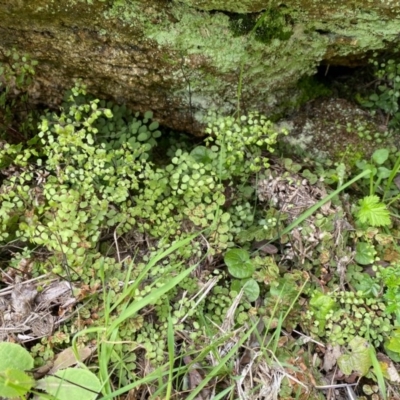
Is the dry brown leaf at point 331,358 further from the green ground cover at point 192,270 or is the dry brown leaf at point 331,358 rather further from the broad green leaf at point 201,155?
the broad green leaf at point 201,155

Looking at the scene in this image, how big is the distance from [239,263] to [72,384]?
93 cm

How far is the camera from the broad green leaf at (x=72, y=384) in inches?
73.9

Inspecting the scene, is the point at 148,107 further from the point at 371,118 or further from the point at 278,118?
the point at 371,118

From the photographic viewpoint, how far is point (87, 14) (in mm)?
2027

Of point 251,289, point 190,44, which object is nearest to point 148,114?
point 190,44

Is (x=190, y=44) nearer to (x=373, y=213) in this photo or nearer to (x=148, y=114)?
(x=148, y=114)

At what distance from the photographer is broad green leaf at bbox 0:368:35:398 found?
1.82m

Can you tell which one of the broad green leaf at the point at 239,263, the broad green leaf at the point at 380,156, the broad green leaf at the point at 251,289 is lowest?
the broad green leaf at the point at 251,289

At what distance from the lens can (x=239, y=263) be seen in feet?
7.33

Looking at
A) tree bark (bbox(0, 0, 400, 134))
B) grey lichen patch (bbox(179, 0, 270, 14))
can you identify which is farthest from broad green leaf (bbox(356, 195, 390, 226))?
grey lichen patch (bbox(179, 0, 270, 14))

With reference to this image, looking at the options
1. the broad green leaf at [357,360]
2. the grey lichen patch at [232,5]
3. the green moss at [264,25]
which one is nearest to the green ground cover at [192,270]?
the broad green leaf at [357,360]

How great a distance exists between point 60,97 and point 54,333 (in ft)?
4.35

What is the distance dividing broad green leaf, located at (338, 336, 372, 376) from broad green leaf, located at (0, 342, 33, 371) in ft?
4.59

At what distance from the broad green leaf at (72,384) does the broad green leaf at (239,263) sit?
0.79 meters
